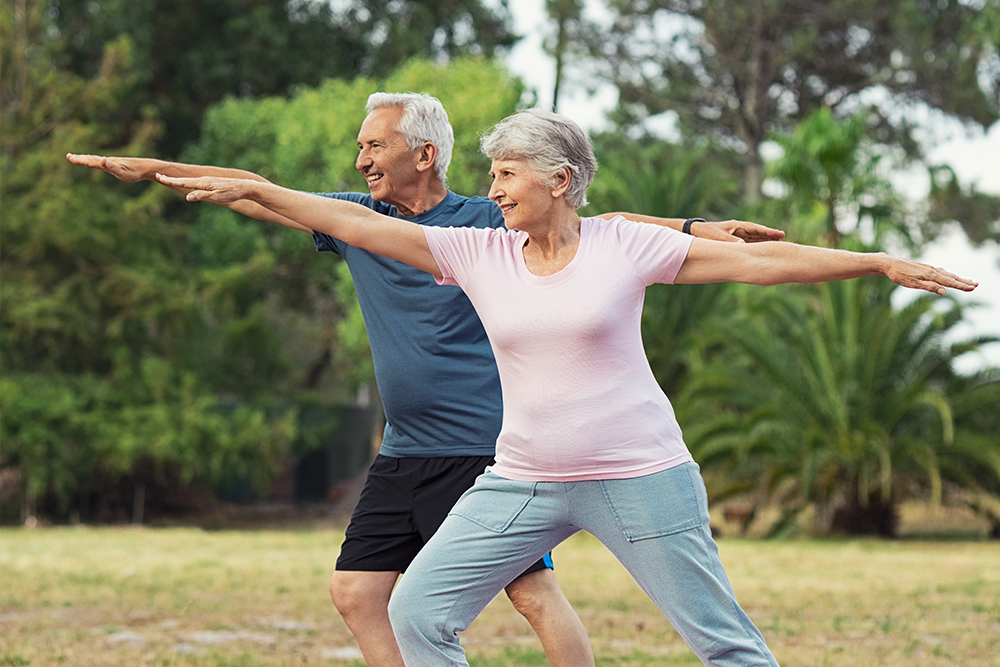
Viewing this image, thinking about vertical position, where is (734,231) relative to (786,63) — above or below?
below

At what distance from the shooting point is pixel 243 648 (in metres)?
6.63

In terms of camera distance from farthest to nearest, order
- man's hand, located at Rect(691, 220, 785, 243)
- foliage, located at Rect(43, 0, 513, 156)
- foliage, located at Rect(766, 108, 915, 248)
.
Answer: foliage, located at Rect(43, 0, 513, 156), foliage, located at Rect(766, 108, 915, 248), man's hand, located at Rect(691, 220, 785, 243)

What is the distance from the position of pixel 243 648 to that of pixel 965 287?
186 inches

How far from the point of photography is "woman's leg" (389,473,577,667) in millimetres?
3279

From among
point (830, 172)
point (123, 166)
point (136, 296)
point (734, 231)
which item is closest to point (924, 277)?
point (734, 231)

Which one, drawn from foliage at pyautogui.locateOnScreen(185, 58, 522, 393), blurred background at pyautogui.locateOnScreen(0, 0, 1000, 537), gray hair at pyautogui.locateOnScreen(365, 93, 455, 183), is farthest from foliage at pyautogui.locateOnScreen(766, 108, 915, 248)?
gray hair at pyautogui.locateOnScreen(365, 93, 455, 183)

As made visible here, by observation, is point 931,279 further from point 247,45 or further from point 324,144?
point 247,45

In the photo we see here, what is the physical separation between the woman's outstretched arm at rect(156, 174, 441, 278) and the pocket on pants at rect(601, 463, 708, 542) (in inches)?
32.1

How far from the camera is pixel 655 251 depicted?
327 cm

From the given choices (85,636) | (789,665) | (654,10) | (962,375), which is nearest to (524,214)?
(789,665)

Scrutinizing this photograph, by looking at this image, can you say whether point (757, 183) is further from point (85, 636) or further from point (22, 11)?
point (85, 636)

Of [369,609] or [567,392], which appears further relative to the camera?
[369,609]

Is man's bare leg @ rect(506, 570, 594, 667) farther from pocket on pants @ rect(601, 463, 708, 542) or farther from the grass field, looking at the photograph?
the grass field

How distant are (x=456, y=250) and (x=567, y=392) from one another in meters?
0.53
